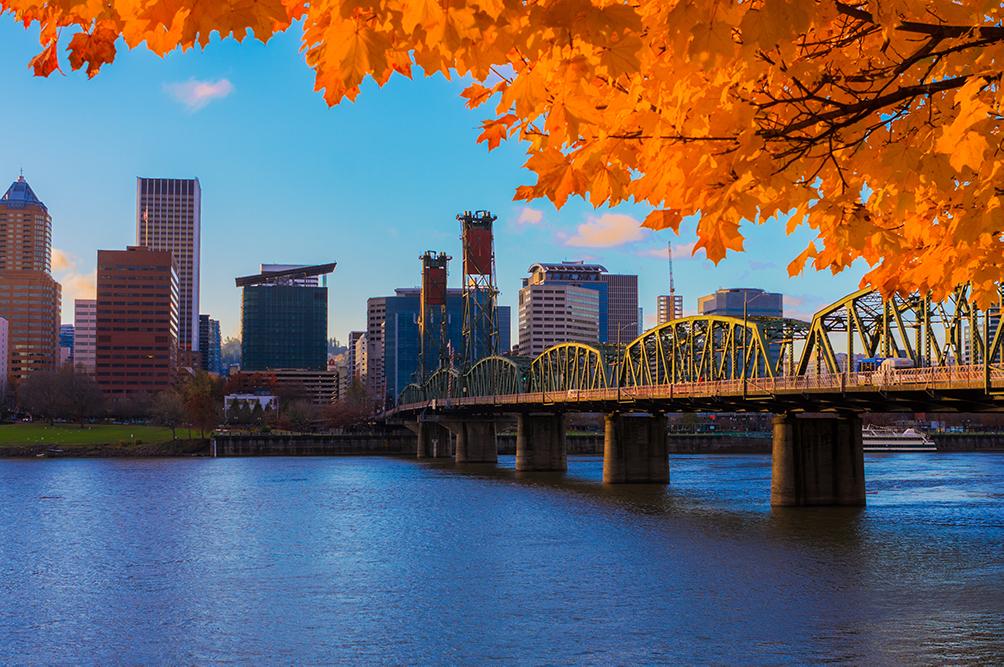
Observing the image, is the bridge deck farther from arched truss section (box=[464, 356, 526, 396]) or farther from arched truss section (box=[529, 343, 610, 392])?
arched truss section (box=[464, 356, 526, 396])

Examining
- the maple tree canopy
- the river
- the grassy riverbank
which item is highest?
the maple tree canopy

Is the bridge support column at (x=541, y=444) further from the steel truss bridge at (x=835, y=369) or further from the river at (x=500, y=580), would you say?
the river at (x=500, y=580)

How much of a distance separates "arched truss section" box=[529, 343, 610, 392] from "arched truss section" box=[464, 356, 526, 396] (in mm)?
2182

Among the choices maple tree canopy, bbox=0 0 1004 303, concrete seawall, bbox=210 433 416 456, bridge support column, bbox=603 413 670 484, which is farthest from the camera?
concrete seawall, bbox=210 433 416 456

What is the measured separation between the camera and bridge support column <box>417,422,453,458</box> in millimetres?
189625

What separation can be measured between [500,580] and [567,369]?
94.2 meters

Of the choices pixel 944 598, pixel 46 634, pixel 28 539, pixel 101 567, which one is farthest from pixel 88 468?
pixel 944 598

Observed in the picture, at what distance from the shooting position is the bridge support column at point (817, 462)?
72625 millimetres

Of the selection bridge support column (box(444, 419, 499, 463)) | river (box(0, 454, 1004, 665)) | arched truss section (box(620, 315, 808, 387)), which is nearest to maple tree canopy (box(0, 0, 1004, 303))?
river (box(0, 454, 1004, 665))

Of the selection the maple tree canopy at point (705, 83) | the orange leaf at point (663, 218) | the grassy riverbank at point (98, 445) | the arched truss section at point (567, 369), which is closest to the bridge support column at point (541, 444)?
the arched truss section at point (567, 369)

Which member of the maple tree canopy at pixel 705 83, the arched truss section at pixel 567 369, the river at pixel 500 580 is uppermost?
the arched truss section at pixel 567 369

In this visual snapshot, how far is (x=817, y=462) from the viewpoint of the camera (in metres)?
73.6

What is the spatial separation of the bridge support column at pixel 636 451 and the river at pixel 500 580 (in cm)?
1644

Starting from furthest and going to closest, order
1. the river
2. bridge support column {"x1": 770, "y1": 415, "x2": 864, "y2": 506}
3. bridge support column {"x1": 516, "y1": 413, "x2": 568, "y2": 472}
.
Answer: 1. bridge support column {"x1": 516, "y1": 413, "x2": 568, "y2": 472}
2. bridge support column {"x1": 770, "y1": 415, "x2": 864, "y2": 506}
3. the river
